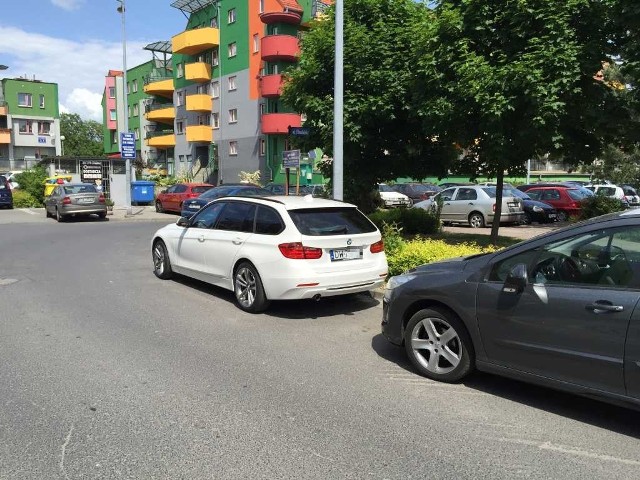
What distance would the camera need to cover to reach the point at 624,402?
375 centimetres

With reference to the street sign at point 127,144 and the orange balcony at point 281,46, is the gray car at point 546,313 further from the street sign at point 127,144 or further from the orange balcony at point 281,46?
the orange balcony at point 281,46

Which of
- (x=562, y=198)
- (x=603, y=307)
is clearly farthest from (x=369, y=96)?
(x=562, y=198)

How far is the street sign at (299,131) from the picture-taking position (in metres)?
13.1

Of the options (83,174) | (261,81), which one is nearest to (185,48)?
(261,81)

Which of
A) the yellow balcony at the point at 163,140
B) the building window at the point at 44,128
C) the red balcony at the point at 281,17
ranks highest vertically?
the red balcony at the point at 281,17

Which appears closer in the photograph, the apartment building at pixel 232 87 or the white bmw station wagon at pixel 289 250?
the white bmw station wagon at pixel 289 250

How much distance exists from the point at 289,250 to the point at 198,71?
138ft

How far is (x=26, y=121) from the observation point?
64.0m

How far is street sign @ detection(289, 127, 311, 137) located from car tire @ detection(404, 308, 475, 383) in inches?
343

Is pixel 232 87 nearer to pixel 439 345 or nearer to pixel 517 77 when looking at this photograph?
pixel 517 77

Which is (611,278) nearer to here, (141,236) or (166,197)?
(141,236)

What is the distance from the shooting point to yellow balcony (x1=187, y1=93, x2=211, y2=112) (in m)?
45.3

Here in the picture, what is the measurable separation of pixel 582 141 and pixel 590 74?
160cm

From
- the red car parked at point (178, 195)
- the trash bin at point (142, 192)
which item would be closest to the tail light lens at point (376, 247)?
the red car parked at point (178, 195)
